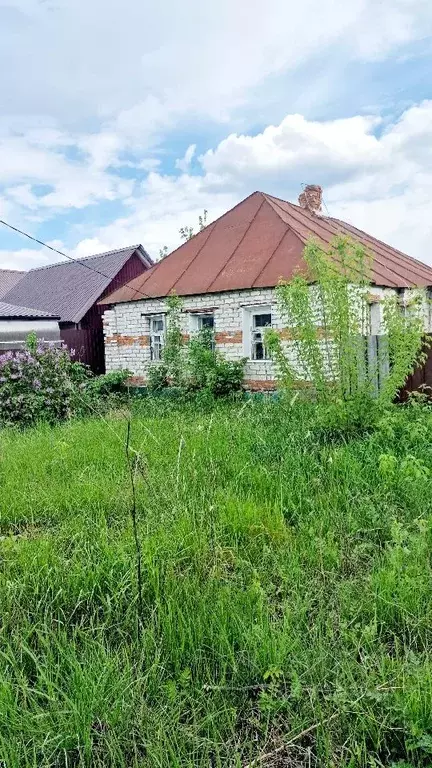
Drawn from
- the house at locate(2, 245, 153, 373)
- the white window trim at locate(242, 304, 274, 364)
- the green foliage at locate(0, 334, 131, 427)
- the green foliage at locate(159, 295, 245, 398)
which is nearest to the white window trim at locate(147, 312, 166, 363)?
the green foliage at locate(159, 295, 245, 398)

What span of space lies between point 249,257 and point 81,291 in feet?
30.3

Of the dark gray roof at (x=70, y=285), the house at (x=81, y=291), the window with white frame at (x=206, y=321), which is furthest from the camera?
the dark gray roof at (x=70, y=285)

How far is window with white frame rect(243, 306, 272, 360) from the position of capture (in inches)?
400

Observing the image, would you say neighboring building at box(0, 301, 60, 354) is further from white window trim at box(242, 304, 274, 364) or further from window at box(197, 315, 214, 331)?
white window trim at box(242, 304, 274, 364)

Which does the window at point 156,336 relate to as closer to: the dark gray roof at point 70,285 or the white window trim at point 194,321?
the white window trim at point 194,321

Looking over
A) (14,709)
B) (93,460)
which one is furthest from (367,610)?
(93,460)

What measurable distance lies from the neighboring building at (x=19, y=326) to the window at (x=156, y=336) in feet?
7.35

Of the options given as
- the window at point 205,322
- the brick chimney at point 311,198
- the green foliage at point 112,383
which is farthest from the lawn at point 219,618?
the brick chimney at point 311,198

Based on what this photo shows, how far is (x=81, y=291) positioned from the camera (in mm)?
17844

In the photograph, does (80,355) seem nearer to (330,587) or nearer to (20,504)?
(20,504)

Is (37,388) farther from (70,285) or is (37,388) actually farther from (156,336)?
(70,285)

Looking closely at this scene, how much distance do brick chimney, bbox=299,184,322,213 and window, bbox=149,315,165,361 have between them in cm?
531

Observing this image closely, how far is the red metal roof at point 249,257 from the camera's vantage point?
387 inches

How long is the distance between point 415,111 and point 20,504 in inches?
336
